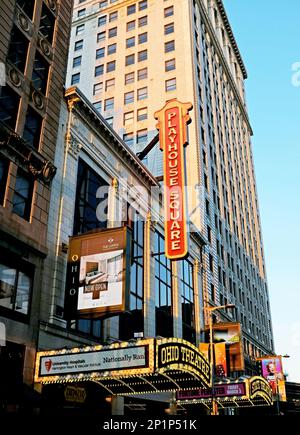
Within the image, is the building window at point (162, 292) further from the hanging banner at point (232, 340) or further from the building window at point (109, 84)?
the building window at point (109, 84)

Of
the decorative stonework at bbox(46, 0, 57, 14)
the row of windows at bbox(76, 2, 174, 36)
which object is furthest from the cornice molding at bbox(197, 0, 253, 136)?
the decorative stonework at bbox(46, 0, 57, 14)

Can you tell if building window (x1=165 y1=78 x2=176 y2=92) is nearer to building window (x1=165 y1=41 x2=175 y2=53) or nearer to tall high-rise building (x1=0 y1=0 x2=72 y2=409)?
building window (x1=165 y1=41 x2=175 y2=53)

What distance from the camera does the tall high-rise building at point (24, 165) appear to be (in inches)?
742

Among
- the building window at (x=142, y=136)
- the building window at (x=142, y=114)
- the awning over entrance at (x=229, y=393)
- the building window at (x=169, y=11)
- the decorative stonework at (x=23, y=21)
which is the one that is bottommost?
the awning over entrance at (x=229, y=393)

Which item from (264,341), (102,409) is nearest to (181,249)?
(102,409)

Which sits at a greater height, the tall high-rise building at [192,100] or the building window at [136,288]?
the tall high-rise building at [192,100]

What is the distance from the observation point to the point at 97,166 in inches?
1125

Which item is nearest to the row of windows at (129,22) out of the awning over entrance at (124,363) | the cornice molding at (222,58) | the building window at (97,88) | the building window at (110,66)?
the building window at (110,66)

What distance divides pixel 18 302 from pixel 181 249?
10.5 metres

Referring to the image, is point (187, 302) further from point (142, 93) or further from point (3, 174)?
point (142, 93)

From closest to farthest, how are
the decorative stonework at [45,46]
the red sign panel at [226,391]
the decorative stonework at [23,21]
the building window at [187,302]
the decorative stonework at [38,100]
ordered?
1. the decorative stonework at [23,21]
2. the decorative stonework at [38,100]
3. the decorative stonework at [45,46]
4. the red sign panel at [226,391]
5. the building window at [187,302]

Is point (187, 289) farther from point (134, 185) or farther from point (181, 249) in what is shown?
point (181, 249)

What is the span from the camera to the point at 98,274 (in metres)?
20.7

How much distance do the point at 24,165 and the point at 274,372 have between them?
3893 centimetres
